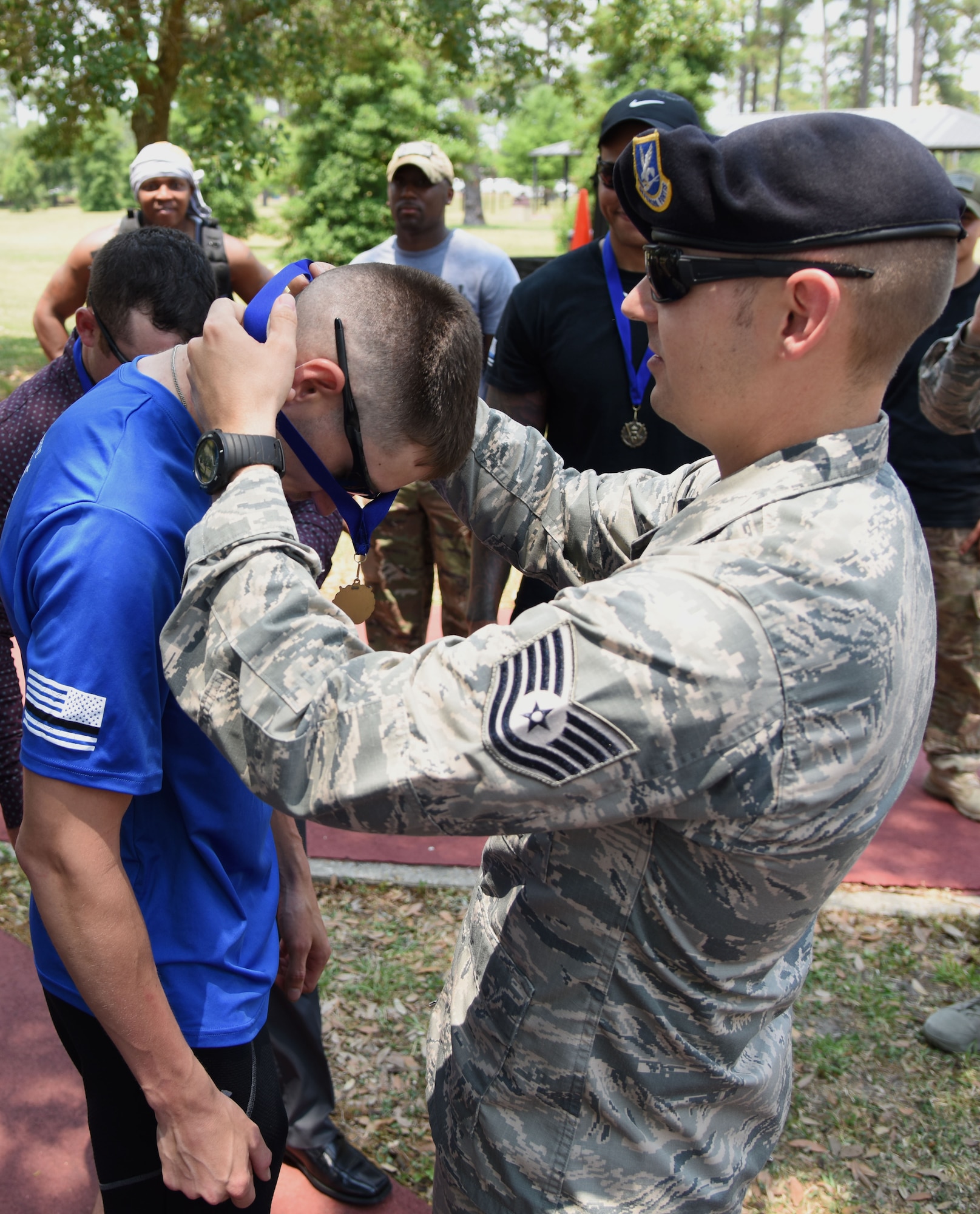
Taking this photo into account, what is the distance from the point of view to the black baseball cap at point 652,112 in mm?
3645

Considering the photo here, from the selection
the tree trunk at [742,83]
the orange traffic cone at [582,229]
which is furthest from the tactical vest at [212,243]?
the tree trunk at [742,83]

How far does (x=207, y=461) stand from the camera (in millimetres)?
1355

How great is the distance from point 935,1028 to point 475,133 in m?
20.7

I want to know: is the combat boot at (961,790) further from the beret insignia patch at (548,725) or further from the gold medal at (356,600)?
the beret insignia patch at (548,725)

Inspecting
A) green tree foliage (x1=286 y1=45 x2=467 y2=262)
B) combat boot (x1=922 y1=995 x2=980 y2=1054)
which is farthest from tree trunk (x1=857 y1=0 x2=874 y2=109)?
combat boot (x1=922 y1=995 x2=980 y2=1054)

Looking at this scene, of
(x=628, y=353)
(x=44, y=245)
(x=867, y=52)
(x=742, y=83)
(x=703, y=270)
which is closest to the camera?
(x=703, y=270)

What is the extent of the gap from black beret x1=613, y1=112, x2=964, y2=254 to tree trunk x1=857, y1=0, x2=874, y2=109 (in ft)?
201

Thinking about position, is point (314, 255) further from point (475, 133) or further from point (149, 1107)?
point (149, 1107)

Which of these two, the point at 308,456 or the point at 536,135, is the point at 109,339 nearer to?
the point at 308,456

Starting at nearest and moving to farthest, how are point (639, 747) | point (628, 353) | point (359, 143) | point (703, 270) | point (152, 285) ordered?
point (639, 747) → point (703, 270) → point (152, 285) → point (628, 353) → point (359, 143)

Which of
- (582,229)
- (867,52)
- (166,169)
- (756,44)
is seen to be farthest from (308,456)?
(756,44)

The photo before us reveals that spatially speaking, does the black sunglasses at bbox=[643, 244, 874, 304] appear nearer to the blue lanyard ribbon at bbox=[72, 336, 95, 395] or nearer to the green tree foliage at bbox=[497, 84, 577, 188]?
the blue lanyard ribbon at bbox=[72, 336, 95, 395]

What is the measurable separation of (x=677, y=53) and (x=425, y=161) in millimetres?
23802

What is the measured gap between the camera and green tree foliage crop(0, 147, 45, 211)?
188 ft
